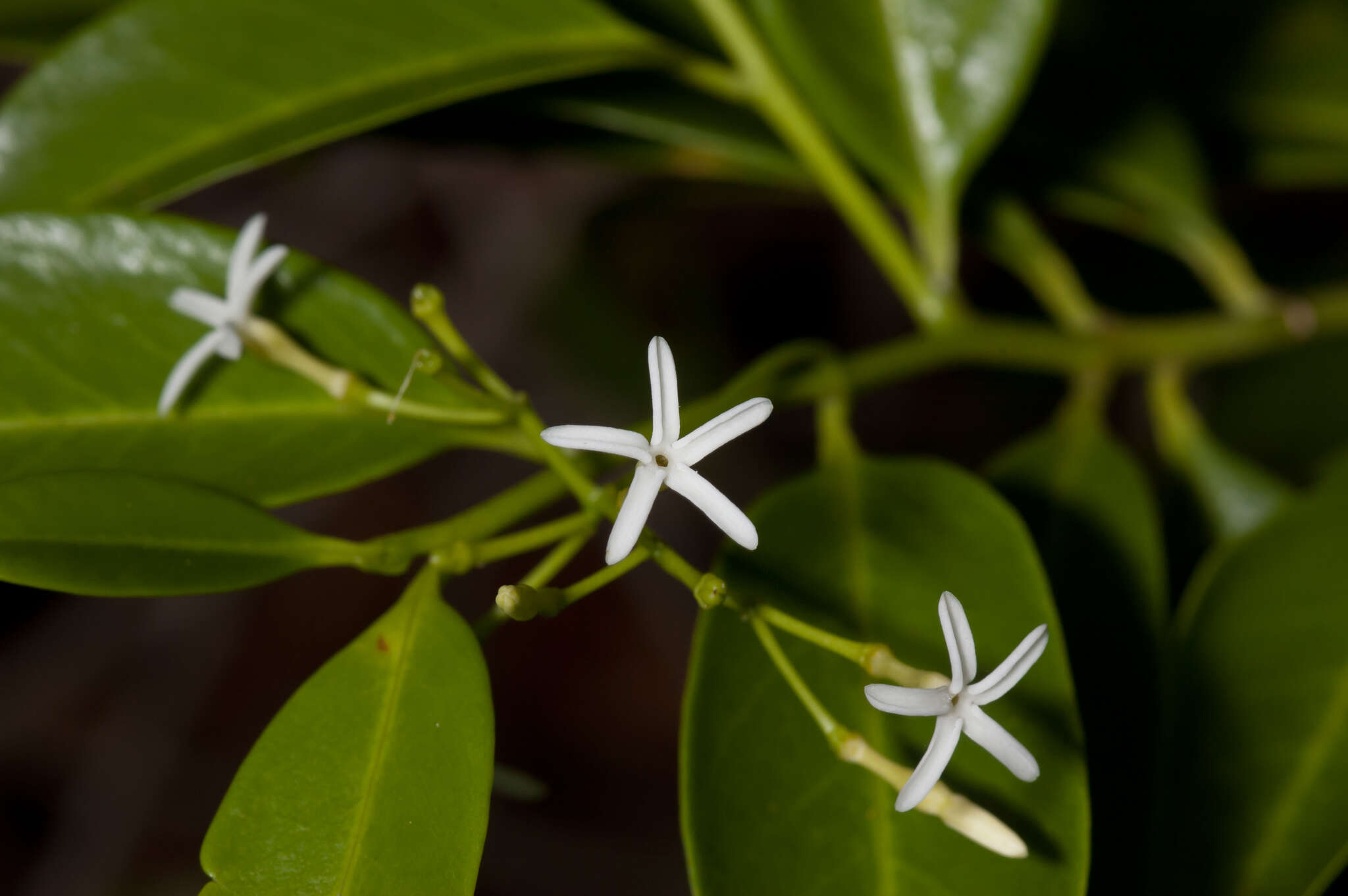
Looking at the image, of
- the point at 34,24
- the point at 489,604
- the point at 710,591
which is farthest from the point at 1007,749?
the point at 489,604

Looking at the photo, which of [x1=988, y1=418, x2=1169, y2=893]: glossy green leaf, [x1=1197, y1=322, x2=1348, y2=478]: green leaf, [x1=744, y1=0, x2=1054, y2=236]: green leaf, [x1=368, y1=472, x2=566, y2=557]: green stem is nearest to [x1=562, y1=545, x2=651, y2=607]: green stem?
[x1=368, y1=472, x2=566, y2=557]: green stem

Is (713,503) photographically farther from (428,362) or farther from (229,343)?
(229,343)

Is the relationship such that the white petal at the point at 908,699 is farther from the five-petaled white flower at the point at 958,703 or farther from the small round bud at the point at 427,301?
the small round bud at the point at 427,301

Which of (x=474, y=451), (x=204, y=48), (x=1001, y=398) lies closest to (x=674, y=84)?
(x=204, y=48)

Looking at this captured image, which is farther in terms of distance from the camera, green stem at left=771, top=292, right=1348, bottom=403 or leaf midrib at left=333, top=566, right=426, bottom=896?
green stem at left=771, top=292, right=1348, bottom=403

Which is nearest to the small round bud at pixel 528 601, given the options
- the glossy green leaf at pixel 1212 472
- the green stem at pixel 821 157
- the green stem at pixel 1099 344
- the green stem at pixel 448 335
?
the green stem at pixel 448 335

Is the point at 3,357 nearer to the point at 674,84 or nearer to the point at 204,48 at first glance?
the point at 204,48

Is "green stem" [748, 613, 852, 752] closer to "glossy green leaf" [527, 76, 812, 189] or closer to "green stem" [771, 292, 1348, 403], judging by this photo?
"green stem" [771, 292, 1348, 403]
